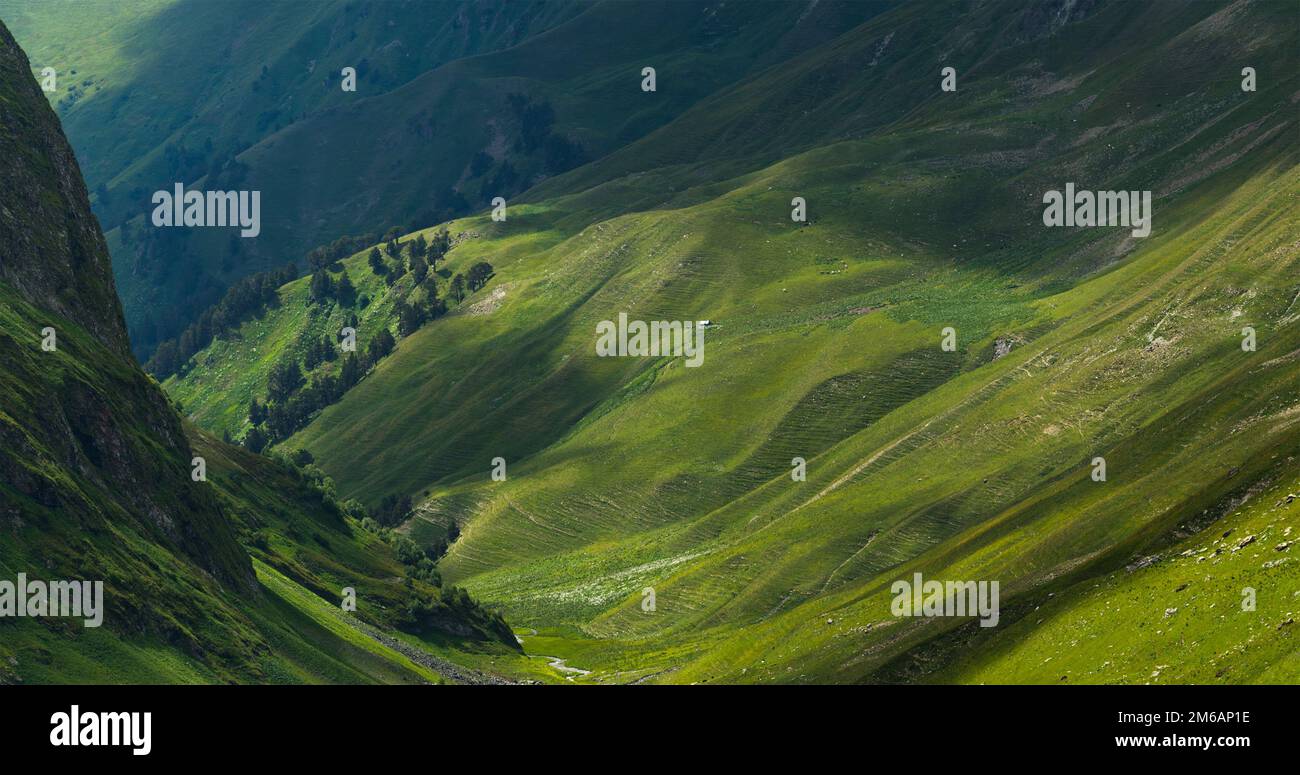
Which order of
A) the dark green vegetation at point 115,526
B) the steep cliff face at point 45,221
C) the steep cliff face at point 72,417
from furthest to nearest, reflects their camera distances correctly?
the steep cliff face at point 45,221 < the steep cliff face at point 72,417 < the dark green vegetation at point 115,526

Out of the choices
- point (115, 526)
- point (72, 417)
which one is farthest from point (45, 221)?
point (115, 526)

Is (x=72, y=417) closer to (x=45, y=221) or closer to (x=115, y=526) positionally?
(x=115, y=526)

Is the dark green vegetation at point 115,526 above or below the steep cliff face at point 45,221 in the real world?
below

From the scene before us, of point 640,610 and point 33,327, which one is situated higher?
point 33,327

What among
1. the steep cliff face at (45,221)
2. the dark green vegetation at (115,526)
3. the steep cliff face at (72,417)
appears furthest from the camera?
the steep cliff face at (45,221)

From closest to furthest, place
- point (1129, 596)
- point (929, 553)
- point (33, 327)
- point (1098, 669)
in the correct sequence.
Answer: point (1098, 669)
point (1129, 596)
point (33, 327)
point (929, 553)

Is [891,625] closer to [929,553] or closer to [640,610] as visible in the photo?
[929,553]
